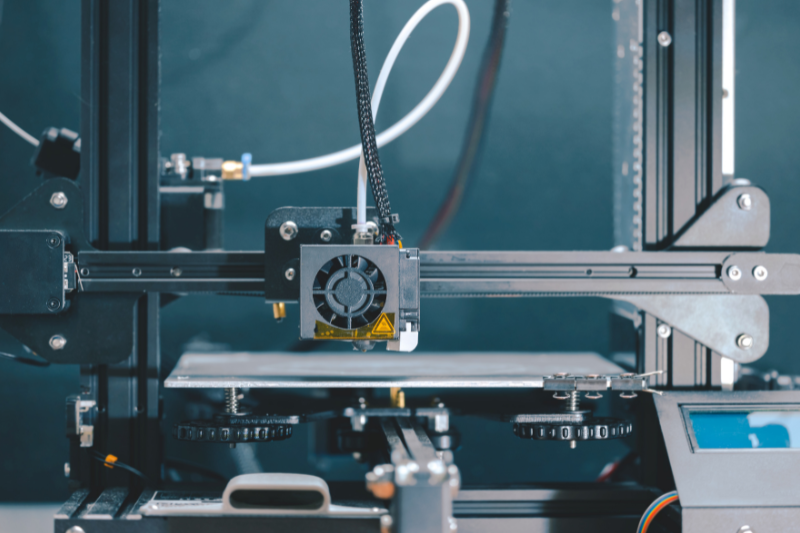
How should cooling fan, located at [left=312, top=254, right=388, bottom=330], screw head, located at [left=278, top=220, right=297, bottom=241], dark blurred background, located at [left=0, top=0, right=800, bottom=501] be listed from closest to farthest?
1. cooling fan, located at [left=312, top=254, right=388, bottom=330]
2. screw head, located at [left=278, top=220, right=297, bottom=241]
3. dark blurred background, located at [left=0, top=0, right=800, bottom=501]

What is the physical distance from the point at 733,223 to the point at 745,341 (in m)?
0.17

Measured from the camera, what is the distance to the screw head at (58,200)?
739 mm

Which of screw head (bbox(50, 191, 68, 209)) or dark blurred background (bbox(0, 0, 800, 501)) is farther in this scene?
dark blurred background (bbox(0, 0, 800, 501))

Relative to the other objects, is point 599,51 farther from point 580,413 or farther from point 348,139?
point 580,413

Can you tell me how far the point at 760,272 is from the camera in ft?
2.48

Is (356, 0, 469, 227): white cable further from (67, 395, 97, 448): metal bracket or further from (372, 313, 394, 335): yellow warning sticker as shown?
(67, 395, 97, 448): metal bracket

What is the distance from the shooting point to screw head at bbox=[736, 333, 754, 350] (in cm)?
76

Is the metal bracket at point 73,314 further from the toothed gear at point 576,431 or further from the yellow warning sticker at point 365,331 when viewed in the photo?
the toothed gear at point 576,431

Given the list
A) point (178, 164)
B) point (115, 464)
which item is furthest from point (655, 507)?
point (178, 164)

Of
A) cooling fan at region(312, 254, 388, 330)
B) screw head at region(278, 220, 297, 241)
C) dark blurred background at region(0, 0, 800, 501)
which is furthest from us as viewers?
dark blurred background at region(0, 0, 800, 501)

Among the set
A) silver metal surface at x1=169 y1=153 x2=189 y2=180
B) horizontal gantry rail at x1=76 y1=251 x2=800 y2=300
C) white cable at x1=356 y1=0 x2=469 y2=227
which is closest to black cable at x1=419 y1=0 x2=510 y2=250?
white cable at x1=356 y1=0 x2=469 y2=227

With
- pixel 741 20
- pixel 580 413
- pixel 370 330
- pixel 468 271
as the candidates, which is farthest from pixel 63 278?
pixel 741 20

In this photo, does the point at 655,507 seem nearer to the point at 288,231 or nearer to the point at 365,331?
the point at 365,331

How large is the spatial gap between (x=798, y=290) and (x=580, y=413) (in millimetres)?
372
